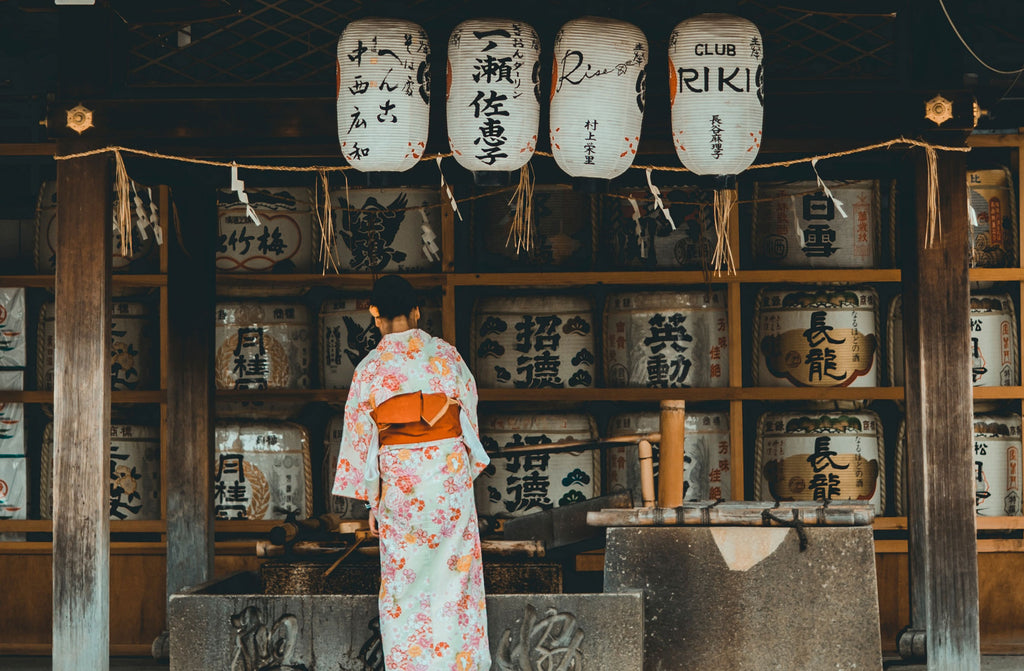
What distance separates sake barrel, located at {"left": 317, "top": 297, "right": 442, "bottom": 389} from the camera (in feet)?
23.4

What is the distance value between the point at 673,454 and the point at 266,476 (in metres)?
2.86

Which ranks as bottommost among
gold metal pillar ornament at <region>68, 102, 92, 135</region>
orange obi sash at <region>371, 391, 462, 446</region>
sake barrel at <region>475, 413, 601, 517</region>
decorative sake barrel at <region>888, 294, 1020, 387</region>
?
sake barrel at <region>475, 413, 601, 517</region>

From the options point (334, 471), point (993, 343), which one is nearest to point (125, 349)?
point (334, 471)

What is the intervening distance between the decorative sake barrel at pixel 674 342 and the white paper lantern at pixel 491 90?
217 cm

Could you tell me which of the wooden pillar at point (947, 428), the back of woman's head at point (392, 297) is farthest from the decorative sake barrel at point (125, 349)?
the wooden pillar at point (947, 428)

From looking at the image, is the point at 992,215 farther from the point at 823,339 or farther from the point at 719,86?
the point at 719,86

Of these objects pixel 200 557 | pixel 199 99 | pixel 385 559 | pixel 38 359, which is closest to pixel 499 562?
pixel 385 559

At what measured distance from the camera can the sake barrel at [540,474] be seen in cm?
690

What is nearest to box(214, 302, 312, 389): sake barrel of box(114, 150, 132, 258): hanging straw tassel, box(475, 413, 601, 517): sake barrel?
box(475, 413, 601, 517): sake barrel

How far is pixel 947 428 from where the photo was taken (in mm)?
5180

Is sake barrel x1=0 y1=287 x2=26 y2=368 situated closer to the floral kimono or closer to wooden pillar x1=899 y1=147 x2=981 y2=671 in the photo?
the floral kimono

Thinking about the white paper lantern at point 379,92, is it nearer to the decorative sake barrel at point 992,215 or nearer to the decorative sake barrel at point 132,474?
the decorative sake barrel at point 132,474

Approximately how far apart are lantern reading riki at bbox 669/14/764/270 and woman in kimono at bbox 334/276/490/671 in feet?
4.84

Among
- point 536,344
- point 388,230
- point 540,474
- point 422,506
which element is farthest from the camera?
point 388,230
